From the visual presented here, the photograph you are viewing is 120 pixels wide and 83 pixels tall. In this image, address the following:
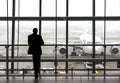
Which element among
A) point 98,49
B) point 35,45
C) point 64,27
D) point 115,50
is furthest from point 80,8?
point 35,45

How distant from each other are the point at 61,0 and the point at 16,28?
225 cm

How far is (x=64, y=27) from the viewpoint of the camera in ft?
50.4

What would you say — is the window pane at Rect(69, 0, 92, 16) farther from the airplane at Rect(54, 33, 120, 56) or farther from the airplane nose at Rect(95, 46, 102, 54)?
the airplane nose at Rect(95, 46, 102, 54)

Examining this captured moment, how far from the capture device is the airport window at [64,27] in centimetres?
1516

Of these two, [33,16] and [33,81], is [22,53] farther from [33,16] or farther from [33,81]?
[33,81]

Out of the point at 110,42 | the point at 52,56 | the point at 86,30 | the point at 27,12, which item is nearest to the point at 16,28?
the point at 27,12

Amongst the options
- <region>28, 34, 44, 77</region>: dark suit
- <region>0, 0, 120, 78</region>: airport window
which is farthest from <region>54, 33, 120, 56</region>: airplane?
<region>28, 34, 44, 77</region>: dark suit

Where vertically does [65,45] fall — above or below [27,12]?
below

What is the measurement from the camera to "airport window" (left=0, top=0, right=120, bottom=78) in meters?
15.2

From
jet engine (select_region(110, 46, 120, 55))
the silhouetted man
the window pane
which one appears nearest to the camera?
the silhouetted man

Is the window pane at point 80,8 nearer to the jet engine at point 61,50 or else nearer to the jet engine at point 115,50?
the jet engine at point 61,50

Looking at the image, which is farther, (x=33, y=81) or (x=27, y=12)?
(x=27, y=12)

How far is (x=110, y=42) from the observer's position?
15.4 meters

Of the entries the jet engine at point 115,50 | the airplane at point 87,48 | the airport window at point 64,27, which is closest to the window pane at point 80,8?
the airport window at point 64,27
